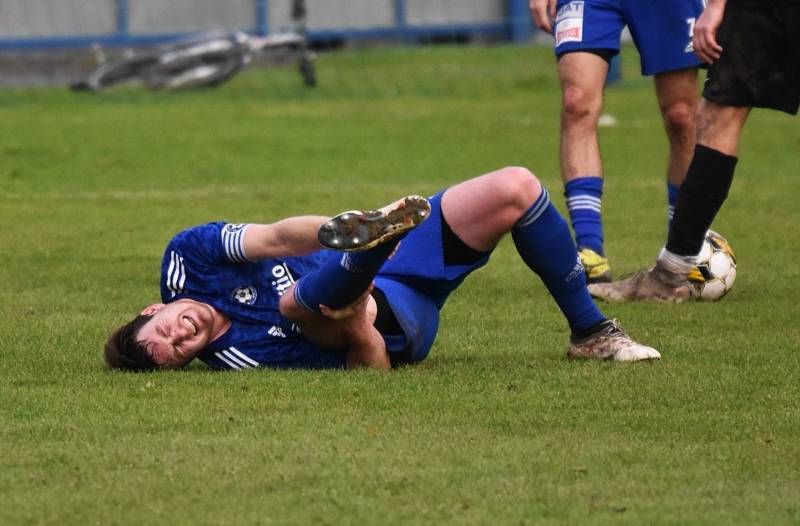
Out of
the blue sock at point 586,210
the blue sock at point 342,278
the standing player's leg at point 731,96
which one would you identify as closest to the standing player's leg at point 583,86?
the blue sock at point 586,210

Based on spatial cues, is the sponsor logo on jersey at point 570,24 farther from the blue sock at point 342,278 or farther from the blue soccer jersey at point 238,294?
the blue sock at point 342,278

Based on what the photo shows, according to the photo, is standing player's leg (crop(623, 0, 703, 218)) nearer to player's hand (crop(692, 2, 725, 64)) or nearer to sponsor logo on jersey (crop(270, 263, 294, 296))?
player's hand (crop(692, 2, 725, 64))

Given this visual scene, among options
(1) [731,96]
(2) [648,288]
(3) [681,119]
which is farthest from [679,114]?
(1) [731,96]

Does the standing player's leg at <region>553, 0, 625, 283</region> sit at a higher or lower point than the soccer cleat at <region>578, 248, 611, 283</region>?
higher

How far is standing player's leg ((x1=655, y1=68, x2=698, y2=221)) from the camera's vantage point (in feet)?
28.8

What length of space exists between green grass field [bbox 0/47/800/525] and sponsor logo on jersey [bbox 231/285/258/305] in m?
0.27

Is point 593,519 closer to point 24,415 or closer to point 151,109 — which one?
point 24,415

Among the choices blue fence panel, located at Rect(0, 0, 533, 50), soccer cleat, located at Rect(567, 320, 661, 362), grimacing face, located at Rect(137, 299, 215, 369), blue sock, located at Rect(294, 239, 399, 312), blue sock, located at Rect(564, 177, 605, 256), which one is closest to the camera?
blue sock, located at Rect(294, 239, 399, 312)

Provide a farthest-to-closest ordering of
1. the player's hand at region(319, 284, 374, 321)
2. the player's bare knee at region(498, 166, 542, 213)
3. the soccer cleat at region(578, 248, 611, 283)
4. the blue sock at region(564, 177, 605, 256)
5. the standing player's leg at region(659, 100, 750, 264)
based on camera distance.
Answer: the blue sock at region(564, 177, 605, 256) → the soccer cleat at region(578, 248, 611, 283) → the standing player's leg at region(659, 100, 750, 264) → the player's bare knee at region(498, 166, 542, 213) → the player's hand at region(319, 284, 374, 321)

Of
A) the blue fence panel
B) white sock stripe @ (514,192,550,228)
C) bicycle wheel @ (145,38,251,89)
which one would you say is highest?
white sock stripe @ (514,192,550,228)

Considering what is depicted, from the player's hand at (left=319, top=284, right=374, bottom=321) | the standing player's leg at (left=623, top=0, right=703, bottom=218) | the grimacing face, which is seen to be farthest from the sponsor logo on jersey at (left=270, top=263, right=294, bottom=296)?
the standing player's leg at (left=623, top=0, right=703, bottom=218)

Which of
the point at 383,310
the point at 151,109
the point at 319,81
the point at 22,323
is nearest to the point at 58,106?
the point at 151,109

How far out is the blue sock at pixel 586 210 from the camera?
835cm

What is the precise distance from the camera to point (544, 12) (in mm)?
8680
